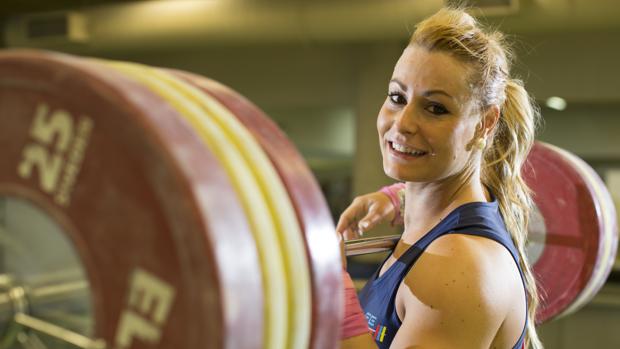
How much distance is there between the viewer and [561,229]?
5.23 feet

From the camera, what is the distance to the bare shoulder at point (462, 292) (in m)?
0.92

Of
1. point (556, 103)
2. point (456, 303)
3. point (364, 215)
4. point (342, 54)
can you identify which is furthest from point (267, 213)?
point (342, 54)

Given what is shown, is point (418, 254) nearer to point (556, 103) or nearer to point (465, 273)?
point (465, 273)

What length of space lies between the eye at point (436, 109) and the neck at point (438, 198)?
13 centimetres

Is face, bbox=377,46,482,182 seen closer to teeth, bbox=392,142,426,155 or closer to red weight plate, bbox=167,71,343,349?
teeth, bbox=392,142,426,155

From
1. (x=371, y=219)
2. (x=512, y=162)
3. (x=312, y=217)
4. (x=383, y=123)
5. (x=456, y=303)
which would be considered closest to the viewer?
(x=312, y=217)

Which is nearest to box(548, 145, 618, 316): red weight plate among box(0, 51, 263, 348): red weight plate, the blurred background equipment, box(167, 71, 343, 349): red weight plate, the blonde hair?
the blonde hair

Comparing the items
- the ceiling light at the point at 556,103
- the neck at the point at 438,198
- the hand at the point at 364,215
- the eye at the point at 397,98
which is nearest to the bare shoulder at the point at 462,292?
the neck at the point at 438,198

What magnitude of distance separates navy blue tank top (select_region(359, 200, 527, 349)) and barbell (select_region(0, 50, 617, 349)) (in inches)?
18.6

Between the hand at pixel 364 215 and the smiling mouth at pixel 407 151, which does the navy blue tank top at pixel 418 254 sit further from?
the hand at pixel 364 215

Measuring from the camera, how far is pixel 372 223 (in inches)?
58.5

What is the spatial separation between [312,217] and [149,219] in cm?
16

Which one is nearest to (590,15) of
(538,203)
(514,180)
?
(538,203)

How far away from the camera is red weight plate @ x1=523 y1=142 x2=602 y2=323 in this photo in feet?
5.11
